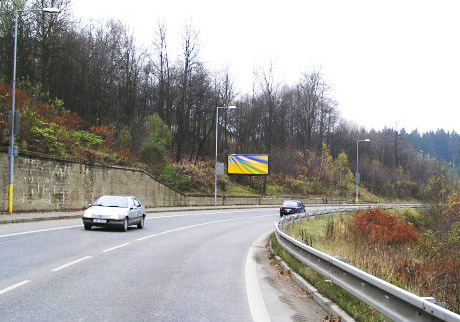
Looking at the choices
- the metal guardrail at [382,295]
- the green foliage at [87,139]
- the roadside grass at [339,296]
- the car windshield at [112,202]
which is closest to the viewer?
the metal guardrail at [382,295]

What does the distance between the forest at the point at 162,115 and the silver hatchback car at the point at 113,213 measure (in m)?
8.49

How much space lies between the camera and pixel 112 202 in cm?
2027

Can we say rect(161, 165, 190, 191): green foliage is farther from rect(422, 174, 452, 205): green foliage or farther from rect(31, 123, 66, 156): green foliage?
rect(422, 174, 452, 205): green foliage

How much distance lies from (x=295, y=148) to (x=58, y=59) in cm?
4397

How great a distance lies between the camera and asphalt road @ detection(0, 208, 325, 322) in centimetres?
644

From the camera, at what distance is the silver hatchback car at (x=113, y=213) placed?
1894cm

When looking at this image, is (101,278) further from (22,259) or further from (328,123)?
(328,123)

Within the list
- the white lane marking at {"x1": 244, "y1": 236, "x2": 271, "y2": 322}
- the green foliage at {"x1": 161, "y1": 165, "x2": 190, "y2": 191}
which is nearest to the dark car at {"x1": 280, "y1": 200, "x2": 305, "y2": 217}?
the green foliage at {"x1": 161, "y1": 165, "x2": 190, "y2": 191}

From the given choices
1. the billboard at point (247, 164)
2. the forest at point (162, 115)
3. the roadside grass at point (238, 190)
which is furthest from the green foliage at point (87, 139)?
the billboard at point (247, 164)

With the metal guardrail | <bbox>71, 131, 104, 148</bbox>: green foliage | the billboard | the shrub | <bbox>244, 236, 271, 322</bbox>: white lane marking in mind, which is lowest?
the shrub

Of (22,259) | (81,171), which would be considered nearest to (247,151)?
(81,171)

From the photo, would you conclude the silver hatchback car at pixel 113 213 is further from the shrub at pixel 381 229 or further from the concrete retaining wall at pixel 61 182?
the shrub at pixel 381 229

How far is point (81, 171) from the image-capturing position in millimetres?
30328

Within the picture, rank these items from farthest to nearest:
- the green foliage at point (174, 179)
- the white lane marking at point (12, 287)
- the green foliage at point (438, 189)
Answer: the green foliage at point (174, 179) → the green foliage at point (438, 189) → the white lane marking at point (12, 287)
